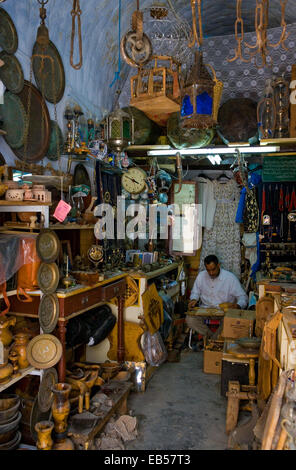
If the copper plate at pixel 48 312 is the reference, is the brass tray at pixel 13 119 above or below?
above

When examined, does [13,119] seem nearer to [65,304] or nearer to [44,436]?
[65,304]

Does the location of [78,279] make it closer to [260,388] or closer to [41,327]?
[41,327]

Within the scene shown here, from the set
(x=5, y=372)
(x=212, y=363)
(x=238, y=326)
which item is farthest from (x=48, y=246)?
(x=212, y=363)

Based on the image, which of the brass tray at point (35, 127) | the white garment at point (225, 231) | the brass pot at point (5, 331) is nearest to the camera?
the brass pot at point (5, 331)

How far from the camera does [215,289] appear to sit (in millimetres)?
6066

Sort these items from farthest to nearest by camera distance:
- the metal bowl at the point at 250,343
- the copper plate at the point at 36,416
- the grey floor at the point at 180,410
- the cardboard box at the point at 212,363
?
the cardboard box at the point at 212,363 < the metal bowl at the point at 250,343 < the grey floor at the point at 180,410 < the copper plate at the point at 36,416

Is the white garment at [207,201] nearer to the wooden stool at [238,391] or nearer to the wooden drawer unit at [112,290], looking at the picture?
the wooden drawer unit at [112,290]

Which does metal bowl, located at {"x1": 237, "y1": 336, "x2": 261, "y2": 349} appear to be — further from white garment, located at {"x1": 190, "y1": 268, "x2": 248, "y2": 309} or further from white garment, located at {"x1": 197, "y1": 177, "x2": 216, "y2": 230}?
white garment, located at {"x1": 197, "y1": 177, "x2": 216, "y2": 230}

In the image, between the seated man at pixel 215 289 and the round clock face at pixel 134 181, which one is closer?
the round clock face at pixel 134 181

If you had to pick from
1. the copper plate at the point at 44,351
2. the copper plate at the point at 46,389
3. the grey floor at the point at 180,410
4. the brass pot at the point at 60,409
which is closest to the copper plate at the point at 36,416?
the copper plate at the point at 46,389

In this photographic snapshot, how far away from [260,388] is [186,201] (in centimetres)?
385

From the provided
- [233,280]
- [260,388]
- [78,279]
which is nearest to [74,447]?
[78,279]

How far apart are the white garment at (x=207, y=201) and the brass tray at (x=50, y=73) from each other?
3449 millimetres

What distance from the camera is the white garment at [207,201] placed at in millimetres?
6906
